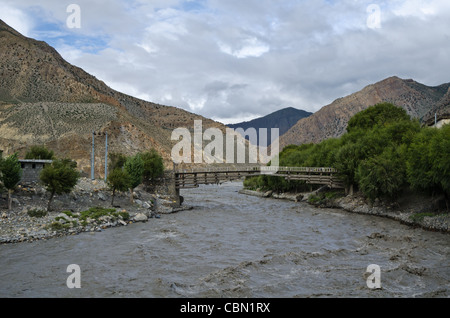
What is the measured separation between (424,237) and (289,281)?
18.3 meters

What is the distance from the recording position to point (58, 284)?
19.2 meters

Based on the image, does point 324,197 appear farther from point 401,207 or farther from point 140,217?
point 140,217

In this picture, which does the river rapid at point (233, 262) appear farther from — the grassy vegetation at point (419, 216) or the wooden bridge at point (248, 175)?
the wooden bridge at point (248, 175)

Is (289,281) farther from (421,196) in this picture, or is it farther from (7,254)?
(421,196)

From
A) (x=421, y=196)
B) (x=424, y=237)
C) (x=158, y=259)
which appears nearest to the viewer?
(x=158, y=259)

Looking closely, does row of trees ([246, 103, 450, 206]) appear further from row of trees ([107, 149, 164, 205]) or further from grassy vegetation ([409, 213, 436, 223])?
row of trees ([107, 149, 164, 205])

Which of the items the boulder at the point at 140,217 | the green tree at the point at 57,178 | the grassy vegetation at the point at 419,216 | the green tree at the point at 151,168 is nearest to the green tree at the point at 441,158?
the grassy vegetation at the point at 419,216

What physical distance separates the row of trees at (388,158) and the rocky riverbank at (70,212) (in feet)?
92.3

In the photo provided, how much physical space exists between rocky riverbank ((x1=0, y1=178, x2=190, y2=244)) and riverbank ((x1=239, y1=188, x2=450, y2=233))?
2641 centimetres

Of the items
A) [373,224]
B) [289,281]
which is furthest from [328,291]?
[373,224]

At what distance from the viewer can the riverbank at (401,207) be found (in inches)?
1422

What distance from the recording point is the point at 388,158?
157 ft

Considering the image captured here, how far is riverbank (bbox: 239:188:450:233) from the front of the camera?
119ft

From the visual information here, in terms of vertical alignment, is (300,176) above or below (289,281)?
above
